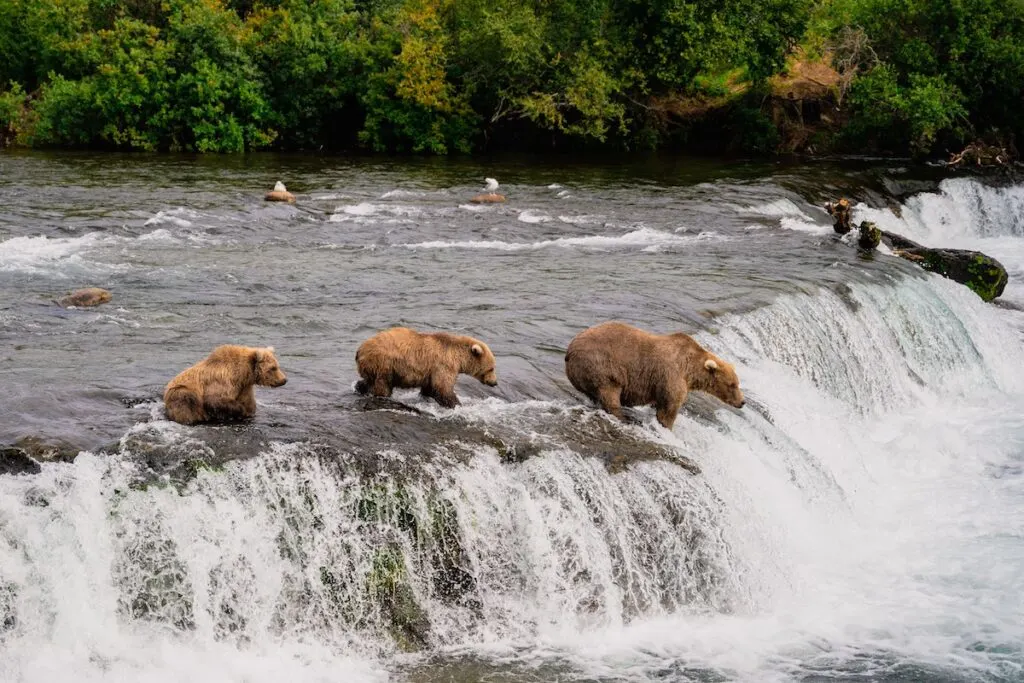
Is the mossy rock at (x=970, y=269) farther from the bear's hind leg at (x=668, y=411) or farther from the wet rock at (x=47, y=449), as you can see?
the wet rock at (x=47, y=449)

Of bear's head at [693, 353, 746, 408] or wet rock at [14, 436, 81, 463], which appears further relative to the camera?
bear's head at [693, 353, 746, 408]

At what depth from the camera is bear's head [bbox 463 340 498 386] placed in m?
10.8

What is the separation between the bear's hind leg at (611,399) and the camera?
10922 millimetres

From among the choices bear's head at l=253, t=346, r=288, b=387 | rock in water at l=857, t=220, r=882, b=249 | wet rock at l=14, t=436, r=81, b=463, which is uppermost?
rock in water at l=857, t=220, r=882, b=249

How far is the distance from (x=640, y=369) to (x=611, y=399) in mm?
406

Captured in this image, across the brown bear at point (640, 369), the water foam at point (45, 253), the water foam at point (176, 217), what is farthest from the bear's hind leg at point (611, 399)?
the water foam at point (176, 217)

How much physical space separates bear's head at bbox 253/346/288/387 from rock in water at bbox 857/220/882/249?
40.8 ft

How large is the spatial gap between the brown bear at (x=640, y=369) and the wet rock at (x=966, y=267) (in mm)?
10027

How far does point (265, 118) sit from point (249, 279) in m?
20.0

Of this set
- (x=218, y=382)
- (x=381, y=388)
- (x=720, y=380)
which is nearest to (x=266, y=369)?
(x=218, y=382)

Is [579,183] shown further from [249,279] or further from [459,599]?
[459,599]

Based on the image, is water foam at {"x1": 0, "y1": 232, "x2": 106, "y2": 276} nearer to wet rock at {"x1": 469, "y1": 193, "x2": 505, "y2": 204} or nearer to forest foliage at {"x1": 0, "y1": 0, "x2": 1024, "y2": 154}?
wet rock at {"x1": 469, "y1": 193, "x2": 505, "y2": 204}

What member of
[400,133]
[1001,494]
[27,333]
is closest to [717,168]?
[400,133]

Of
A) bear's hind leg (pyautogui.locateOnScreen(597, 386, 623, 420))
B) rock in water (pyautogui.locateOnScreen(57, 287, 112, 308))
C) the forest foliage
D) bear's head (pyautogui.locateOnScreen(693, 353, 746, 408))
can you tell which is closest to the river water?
bear's hind leg (pyautogui.locateOnScreen(597, 386, 623, 420))
